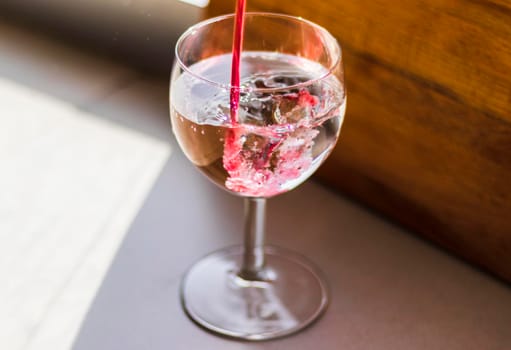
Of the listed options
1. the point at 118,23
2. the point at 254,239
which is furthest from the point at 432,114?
the point at 118,23

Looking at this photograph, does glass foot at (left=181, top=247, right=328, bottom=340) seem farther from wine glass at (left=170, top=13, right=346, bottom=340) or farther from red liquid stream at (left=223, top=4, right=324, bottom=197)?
red liquid stream at (left=223, top=4, right=324, bottom=197)

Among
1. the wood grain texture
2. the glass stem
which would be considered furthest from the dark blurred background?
the glass stem

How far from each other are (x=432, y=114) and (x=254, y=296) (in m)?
0.22

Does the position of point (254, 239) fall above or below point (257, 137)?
below

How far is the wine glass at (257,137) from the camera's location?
2.25 feet

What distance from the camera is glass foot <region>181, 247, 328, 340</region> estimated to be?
775 mm

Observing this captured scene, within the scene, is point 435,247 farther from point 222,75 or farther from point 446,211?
point 222,75

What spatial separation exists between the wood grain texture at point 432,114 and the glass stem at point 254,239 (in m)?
0.13

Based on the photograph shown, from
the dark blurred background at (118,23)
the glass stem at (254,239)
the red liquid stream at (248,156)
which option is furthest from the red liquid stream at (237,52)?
the dark blurred background at (118,23)

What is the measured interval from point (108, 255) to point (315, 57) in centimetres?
26

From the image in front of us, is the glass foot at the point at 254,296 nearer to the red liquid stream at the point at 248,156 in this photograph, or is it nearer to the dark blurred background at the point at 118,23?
the red liquid stream at the point at 248,156

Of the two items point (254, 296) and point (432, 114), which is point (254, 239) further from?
point (432, 114)

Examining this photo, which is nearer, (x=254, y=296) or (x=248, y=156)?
(x=248, y=156)

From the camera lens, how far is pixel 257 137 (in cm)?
68
